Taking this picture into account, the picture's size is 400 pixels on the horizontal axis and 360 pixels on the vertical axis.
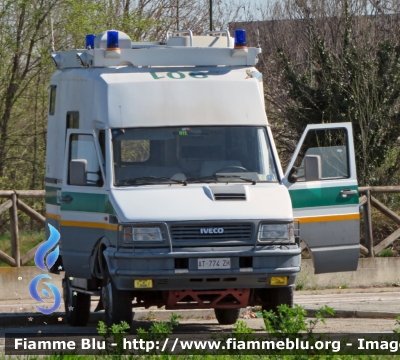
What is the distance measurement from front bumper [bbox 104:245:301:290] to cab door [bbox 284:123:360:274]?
0.91 m

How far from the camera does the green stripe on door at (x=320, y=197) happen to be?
10.3 metres

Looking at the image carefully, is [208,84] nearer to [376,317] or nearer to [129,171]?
[129,171]

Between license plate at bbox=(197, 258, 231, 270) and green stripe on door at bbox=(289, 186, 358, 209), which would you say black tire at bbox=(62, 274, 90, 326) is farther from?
green stripe on door at bbox=(289, 186, 358, 209)

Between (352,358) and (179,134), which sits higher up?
(179,134)

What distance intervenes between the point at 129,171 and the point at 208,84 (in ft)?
4.37

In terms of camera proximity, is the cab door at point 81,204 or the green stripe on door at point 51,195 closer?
the cab door at point 81,204

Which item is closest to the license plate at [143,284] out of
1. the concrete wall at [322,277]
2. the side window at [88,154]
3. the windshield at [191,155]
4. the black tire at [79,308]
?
the windshield at [191,155]

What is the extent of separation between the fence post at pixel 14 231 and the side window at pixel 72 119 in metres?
3.31

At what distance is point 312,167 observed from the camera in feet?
33.4

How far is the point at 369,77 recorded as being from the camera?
2217cm

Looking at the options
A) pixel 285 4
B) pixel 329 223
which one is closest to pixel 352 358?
pixel 329 223

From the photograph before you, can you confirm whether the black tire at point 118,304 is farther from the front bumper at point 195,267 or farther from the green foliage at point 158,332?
the green foliage at point 158,332

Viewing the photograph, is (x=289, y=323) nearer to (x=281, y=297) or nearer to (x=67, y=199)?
(x=281, y=297)

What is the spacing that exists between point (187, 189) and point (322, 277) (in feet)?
20.6
